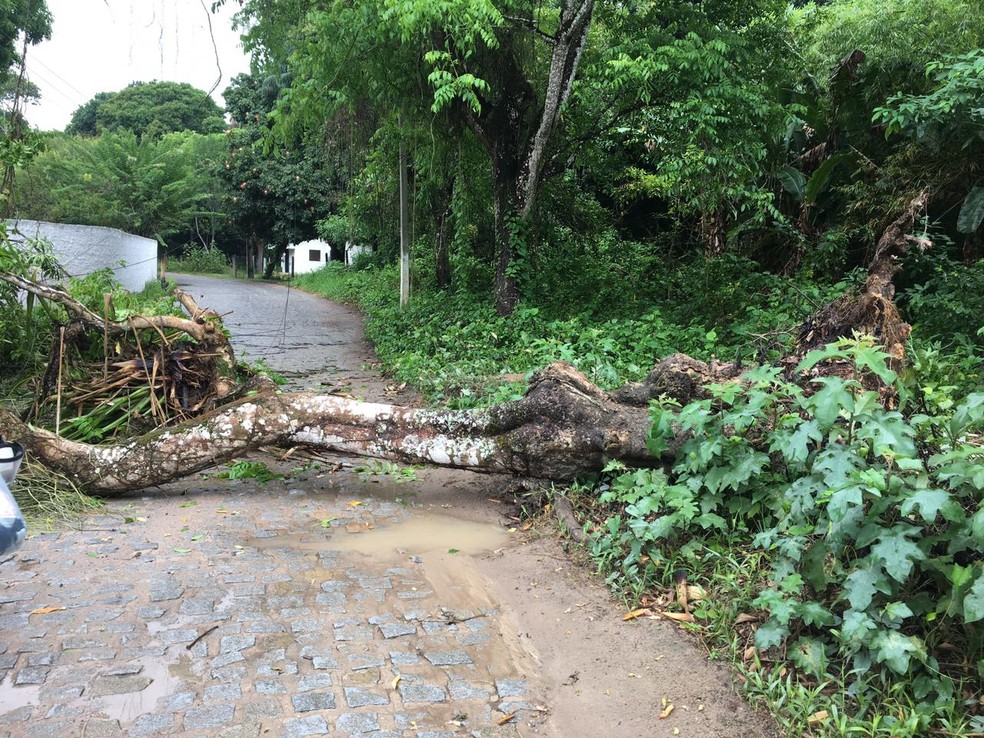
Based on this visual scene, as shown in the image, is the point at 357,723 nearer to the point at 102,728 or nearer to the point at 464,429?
the point at 102,728

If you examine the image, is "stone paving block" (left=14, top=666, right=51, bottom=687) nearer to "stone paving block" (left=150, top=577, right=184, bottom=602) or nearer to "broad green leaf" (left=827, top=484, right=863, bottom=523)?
"stone paving block" (left=150, top=577, right=184, bottom=602)

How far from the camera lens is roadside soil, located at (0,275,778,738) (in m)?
2.86

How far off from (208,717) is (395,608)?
3.71 feet

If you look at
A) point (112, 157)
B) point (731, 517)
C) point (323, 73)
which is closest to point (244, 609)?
point (731, 517)

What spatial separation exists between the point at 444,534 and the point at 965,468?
10.2 ft

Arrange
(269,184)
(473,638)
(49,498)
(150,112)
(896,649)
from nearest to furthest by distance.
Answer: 1. (896,649)
2. (473,638)
3. (49,498)
4. (269,184)
5. (150,112)

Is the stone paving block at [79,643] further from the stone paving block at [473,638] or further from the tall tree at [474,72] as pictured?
the tall tree at [474,72]

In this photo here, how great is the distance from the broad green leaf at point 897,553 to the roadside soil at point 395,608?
0.77m

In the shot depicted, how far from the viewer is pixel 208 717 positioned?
2820mm

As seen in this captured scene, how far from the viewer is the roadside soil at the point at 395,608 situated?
9.38ft

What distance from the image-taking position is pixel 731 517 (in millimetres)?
3930

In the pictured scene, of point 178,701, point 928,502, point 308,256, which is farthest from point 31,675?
point 308,256

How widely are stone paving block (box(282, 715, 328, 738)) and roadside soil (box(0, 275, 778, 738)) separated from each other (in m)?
0.01

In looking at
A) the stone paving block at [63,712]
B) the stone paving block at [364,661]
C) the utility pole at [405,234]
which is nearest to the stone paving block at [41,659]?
the stone paving block at [63,712]
